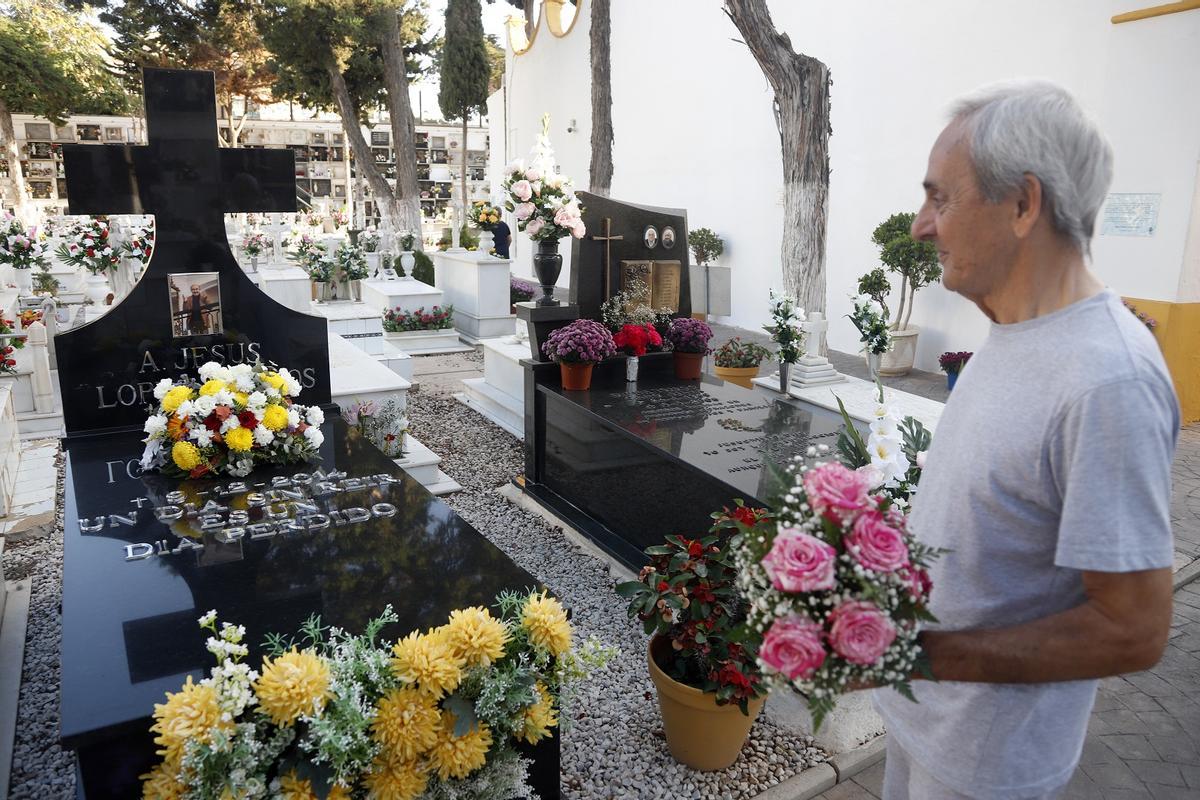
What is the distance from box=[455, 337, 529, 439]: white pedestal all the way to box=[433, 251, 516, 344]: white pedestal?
3.36 meters

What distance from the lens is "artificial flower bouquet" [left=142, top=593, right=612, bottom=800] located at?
1.80 m

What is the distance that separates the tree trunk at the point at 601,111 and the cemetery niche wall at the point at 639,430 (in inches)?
290

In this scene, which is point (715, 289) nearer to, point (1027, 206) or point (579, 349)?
point (579, 349)

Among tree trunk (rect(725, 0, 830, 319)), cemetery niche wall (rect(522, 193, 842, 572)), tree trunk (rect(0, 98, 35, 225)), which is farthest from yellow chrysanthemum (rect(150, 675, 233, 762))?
tree trunk (rect(0, 98, 35, 225))

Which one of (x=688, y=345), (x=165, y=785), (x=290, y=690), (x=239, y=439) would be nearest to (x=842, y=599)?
(x=290, y=690)

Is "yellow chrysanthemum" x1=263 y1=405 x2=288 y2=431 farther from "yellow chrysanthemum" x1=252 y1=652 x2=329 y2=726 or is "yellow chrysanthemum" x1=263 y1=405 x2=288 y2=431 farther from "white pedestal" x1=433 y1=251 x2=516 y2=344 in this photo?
"white pedestal" x1=433 y1=251 x2=516 y2=344

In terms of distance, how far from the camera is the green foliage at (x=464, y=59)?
21922 mm

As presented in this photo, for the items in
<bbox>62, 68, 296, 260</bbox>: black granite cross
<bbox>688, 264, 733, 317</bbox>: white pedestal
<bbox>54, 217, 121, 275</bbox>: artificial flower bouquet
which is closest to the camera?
<bbox>62, 68, 296, 260</bbox>: black granite cross

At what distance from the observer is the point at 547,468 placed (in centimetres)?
575

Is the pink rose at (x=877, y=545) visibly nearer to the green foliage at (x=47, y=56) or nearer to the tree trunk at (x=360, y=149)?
the tree trunk at (x=360, y=149)

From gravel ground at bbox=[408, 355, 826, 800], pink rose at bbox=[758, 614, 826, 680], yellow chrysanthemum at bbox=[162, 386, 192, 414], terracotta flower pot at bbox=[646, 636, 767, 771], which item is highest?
pink rose at bbox=[758, 614, 826, 680]

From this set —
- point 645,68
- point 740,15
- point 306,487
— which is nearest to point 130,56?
point 645,68

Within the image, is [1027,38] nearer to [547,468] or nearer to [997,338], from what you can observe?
[547,468]

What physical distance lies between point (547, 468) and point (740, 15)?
238 inches
